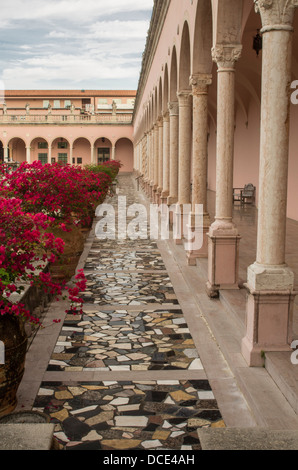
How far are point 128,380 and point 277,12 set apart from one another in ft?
11.7

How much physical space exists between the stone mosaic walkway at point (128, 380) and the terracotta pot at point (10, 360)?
329 millimetres

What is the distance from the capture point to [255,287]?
4793mm

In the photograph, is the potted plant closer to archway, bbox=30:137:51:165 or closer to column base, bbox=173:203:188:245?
column base, bbox=173:203:188:245

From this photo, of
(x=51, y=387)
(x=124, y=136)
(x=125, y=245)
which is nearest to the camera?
(x=51, y=387)

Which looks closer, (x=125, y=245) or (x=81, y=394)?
(x=81, y=394)

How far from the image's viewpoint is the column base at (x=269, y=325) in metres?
4.81

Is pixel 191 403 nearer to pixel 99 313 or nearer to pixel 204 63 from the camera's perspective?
pixel 99 313

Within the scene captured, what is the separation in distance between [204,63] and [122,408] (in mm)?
6491

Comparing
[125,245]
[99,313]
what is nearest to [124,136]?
[125,245]

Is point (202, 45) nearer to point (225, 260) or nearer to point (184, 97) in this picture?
point (184, 97)

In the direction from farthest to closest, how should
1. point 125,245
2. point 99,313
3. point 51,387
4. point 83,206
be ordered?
point 125,245 < point 83,206 < point 99,313 < point 51,387

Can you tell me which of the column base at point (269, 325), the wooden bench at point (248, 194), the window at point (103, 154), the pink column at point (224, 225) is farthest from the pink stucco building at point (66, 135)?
the column base at point (269, 325)

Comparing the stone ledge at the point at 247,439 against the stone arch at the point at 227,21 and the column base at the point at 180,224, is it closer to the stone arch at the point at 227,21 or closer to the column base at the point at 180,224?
the stone arch at the point at 227,21

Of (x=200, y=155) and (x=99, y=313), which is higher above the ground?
(x=200, y=155)
